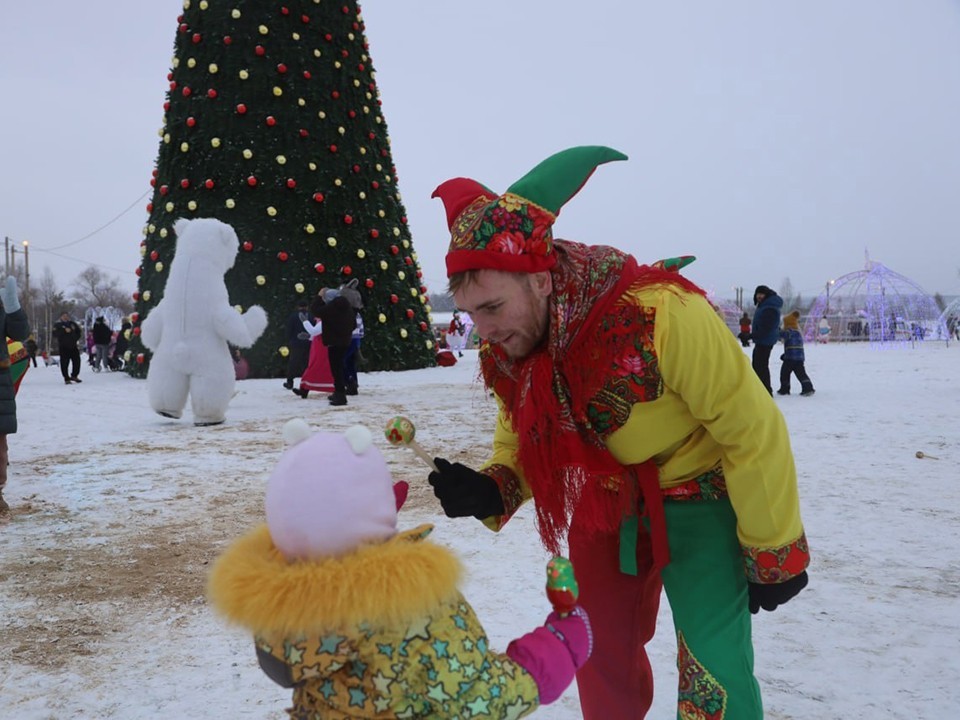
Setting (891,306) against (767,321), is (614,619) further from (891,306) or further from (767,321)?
(891,306)

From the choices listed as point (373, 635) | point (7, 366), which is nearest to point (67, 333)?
point (7, 366)

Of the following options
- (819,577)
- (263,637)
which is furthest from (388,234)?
(263,637)

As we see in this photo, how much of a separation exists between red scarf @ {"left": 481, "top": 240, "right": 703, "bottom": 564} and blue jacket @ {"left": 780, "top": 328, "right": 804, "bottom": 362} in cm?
973

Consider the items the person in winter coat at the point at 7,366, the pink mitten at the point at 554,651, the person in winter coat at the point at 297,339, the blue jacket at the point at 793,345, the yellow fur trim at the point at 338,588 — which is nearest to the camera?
the yellow fur trim at the point at 338,588

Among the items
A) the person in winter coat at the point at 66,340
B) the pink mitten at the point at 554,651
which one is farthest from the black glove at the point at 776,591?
the person in winter coat at the point at 66,340

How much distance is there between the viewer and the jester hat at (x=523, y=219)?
1601 mm

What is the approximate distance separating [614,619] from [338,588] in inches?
37.6

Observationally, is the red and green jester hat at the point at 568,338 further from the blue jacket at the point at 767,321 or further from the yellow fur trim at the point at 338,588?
the blue jacket at the point at 767,321

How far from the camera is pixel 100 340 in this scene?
17.5m

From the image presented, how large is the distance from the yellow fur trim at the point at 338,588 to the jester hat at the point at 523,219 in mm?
622

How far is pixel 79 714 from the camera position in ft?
7.83

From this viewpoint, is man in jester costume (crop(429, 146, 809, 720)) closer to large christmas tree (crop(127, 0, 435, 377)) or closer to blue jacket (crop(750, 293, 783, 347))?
blue jacket (crop(750, 293, 783, 347))

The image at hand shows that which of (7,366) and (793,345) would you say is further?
(793,345)

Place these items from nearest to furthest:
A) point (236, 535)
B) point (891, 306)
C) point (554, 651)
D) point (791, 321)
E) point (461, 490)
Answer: point (554, 651) → point (461, 490) → point (236, 535) → point (791, 321) → point (891, 306)
